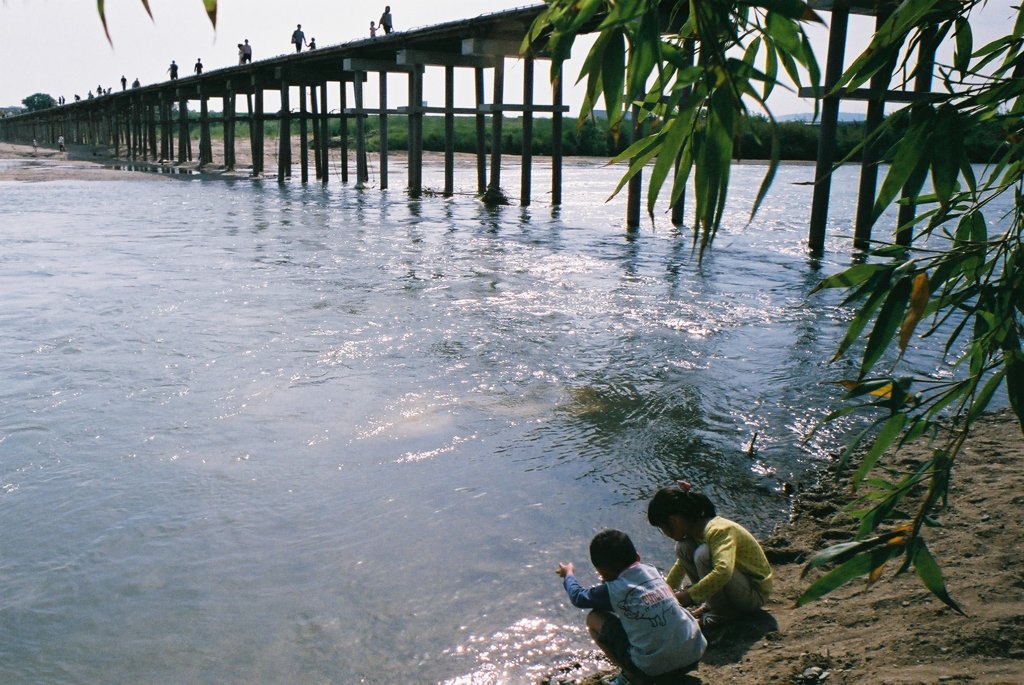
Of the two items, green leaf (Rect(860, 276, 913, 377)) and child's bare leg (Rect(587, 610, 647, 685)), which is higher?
green leaf (Rect(860, 276, 913, 377))

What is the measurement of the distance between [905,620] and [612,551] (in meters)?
1.19

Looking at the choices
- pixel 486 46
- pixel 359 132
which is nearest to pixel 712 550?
pixel 486 46

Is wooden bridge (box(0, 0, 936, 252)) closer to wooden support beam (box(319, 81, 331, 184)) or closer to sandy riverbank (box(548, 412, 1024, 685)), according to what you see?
wooden support beam (box(319, 81, 331, 184))

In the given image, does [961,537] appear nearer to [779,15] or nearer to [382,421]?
[779,15]

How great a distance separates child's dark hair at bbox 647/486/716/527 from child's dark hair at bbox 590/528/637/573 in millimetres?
460

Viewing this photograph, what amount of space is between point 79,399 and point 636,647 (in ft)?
18.5

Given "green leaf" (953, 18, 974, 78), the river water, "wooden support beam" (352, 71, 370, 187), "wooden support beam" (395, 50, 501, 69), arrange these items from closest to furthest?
"green leaf" (953, 18, 974, 78) < the river water < "wooden support beam" (395, 50, 501, 69) < "wooden support beam" (352, 71, 370, 187)

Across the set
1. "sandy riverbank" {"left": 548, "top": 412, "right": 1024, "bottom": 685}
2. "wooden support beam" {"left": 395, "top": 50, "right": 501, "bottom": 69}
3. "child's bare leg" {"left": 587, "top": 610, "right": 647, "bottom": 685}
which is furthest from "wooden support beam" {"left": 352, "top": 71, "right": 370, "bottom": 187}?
"child's bare leg" {"left": 587, "top": 610, "right": 647, "bottom": 685}

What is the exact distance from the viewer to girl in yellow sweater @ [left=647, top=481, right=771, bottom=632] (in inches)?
147

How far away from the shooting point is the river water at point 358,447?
13.0 feet

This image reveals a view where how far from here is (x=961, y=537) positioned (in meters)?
4.15

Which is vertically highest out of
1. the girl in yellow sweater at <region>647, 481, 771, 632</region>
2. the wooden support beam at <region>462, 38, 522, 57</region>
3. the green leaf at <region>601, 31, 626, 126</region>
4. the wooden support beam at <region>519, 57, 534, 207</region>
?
the wooden support beam at <region>462, 38, 522, 57</region>

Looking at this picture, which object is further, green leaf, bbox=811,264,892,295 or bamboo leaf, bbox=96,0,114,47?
green leaf, bbox=811,264,892,295

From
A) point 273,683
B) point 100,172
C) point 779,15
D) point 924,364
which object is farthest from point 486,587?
point 100,172
